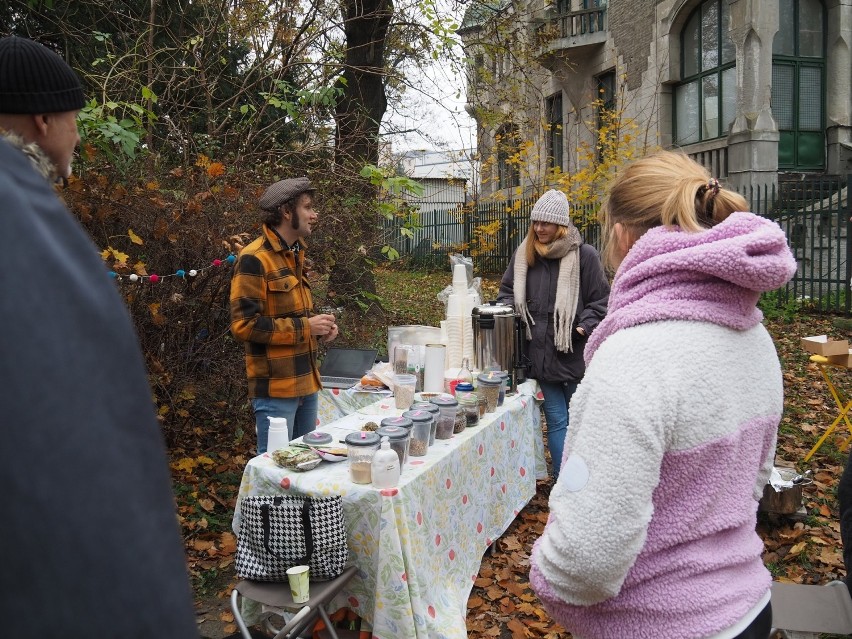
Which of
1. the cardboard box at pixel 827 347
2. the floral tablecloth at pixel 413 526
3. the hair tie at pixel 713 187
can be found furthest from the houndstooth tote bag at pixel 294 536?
the cardboard box at pixel 827 347

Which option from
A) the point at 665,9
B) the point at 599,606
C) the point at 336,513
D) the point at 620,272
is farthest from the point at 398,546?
the point at 665,9

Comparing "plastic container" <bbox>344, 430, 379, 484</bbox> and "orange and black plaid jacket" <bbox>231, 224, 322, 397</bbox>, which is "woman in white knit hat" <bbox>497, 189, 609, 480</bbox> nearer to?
"orange and black plaid jacket" <bbox>231, 224, 322, 397</bbox>

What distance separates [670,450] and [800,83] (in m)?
16.2

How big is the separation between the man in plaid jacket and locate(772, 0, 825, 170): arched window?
45.3 feet

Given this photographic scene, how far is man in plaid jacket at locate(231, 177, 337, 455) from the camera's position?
151 inches

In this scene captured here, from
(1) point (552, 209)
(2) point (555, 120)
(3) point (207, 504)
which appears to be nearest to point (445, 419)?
(1) point (552, 209)

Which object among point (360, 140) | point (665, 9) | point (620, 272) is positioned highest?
point (665, 9)

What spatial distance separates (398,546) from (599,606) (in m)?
1.44

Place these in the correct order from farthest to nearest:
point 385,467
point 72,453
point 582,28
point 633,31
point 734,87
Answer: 1. point 582,28
2. point 633,31
3. point 734,87
4. point 385,467
5. point 72,453

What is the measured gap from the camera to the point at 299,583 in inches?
106

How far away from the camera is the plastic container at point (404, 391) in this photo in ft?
13.0

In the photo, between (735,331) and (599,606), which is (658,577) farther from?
(735,331)

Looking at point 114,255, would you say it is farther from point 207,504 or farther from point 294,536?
point 294,536

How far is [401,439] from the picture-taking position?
3.09 m
